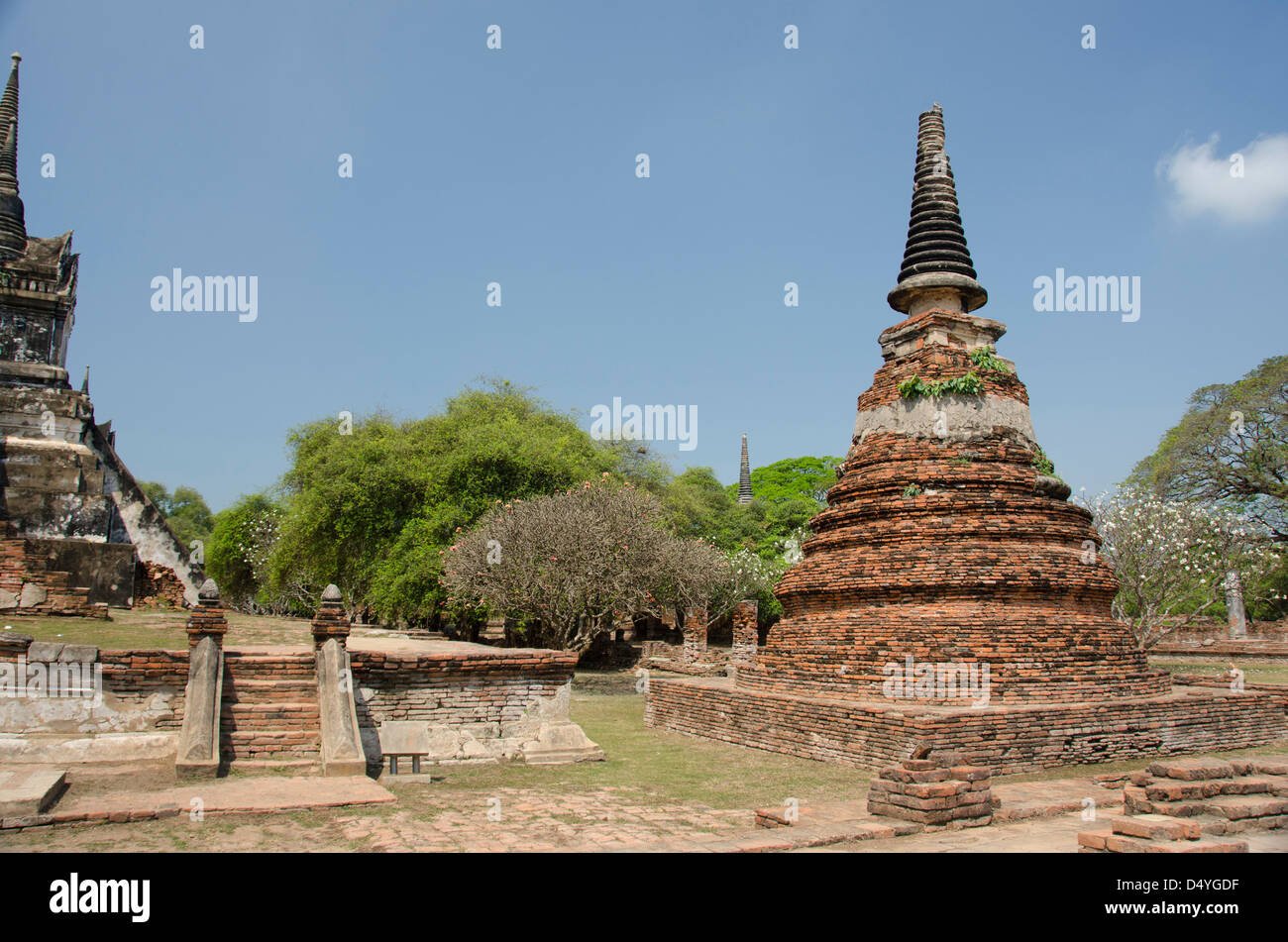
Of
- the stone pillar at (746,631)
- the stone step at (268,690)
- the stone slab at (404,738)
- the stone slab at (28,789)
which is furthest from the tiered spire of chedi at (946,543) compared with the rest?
the stone pillar at (746,631)

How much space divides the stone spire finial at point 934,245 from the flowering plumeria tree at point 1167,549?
13054 mm

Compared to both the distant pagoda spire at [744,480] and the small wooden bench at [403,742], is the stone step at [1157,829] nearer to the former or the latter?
the small wooden bench at [403,742]

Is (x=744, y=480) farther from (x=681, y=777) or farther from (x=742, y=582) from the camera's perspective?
(x=681, y=777)

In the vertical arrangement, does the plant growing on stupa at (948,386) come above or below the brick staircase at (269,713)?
above

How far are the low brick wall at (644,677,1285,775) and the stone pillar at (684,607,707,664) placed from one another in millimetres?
13967

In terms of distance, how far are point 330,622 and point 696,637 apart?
62.1ft

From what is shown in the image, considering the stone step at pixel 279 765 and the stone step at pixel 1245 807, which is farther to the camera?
the stone step at pixel 279 765

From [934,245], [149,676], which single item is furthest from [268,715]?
[934,245]

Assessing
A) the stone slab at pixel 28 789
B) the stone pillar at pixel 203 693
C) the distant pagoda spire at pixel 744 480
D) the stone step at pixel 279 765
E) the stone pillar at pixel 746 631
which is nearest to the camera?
the stone slab at pixel 28 789

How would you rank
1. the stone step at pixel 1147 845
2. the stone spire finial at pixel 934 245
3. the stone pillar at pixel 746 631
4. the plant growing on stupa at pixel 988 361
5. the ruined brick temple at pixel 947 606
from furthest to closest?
the stone pillar at pixel 746 631 < the stone spire finial at pixel 934 245 < the plant growing on stupa at pixel 988 361 < the ruined brick temple at pixel 947 606 < the stone step at pixel 1147 845

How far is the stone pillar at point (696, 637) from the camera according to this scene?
90.6 ft

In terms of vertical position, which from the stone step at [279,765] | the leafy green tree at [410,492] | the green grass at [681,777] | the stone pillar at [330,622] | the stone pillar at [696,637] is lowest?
the stone pillar at [696,637]
